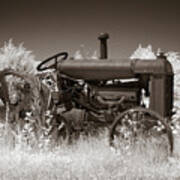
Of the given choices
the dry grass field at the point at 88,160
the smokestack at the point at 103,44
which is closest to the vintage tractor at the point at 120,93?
the smokestack at the point at 103,44

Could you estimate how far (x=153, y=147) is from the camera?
305cm

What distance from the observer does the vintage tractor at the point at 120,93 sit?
122 inches

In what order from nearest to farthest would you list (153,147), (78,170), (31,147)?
(78,170)
(153,147)
(31,147)

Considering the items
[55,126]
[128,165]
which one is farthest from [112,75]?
[128,165]

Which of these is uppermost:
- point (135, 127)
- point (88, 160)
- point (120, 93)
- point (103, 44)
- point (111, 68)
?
point (103, 44)

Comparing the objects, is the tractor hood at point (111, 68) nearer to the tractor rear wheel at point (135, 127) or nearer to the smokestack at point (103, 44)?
the smokestack at point (103, 44)

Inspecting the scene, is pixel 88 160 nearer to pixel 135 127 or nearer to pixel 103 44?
pixel 135 127

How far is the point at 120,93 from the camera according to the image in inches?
132

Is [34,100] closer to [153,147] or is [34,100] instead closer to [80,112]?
[80,112]

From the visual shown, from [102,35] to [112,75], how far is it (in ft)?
1.11

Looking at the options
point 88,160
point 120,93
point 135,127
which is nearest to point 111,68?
point 120,93

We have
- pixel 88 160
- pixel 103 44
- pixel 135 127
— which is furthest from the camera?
pixel 103 44

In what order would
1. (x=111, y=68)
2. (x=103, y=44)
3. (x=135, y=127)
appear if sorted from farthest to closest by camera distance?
(x=103, y=44) < (x=111, y=68) < (x=135, y=127)

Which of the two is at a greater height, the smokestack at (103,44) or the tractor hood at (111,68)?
the smokestack at (103,44)
